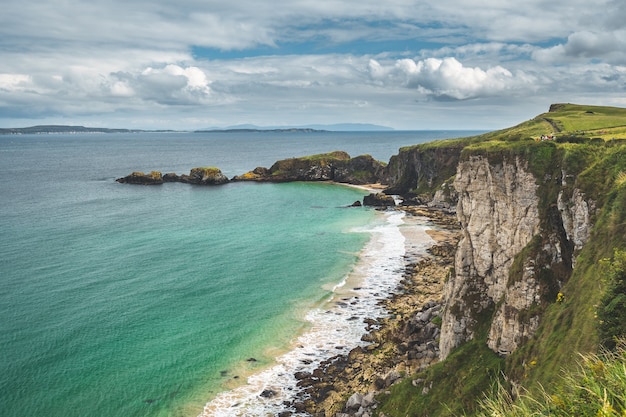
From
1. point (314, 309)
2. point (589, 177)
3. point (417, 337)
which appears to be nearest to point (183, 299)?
point (314, 309)

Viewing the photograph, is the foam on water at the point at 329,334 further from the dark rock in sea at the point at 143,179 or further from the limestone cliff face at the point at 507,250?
the dark rock in sea at the point at 143,179

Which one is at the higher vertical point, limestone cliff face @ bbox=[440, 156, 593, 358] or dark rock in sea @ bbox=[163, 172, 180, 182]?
limestone cliff face @ bbox=[440, 156, 593, 358]

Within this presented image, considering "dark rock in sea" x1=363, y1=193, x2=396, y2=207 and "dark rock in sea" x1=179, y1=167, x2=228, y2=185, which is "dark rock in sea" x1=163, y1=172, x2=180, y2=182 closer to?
"dark rock in sea" x1=179, y1=167, x2=228, y2=185

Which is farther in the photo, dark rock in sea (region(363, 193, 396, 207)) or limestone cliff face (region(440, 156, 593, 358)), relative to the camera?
dark rock in sea (region(363, 193, 396, 207))

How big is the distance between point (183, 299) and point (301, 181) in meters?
120

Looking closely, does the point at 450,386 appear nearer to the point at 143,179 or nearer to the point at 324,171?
the point at 324,171

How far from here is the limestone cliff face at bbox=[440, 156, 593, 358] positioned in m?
32.7

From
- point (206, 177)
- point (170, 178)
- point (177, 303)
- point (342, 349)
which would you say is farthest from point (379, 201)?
point (170, 178)

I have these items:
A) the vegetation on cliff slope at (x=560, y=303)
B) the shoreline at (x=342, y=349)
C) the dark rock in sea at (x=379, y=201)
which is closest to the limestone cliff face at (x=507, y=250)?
the vegetation on cliff slope at (x=560, y=303)

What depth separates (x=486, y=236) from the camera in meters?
42.7

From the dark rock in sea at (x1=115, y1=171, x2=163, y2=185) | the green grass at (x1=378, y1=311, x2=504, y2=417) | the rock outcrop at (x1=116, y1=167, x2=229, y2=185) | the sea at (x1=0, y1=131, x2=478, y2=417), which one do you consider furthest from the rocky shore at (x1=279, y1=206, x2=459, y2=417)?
the dark rock in sea at (x1=115, y1=171, x2=163, y2=185)

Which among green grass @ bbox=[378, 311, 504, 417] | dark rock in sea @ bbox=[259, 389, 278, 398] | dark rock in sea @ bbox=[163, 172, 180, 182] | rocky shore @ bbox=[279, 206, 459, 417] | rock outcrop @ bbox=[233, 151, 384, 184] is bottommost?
dark rock in sea @ bbox=[259, 389, 278, 398]

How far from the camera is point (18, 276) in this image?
64.2 m

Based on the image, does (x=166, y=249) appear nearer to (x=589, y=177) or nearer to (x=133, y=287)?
(x=133, y=287)
